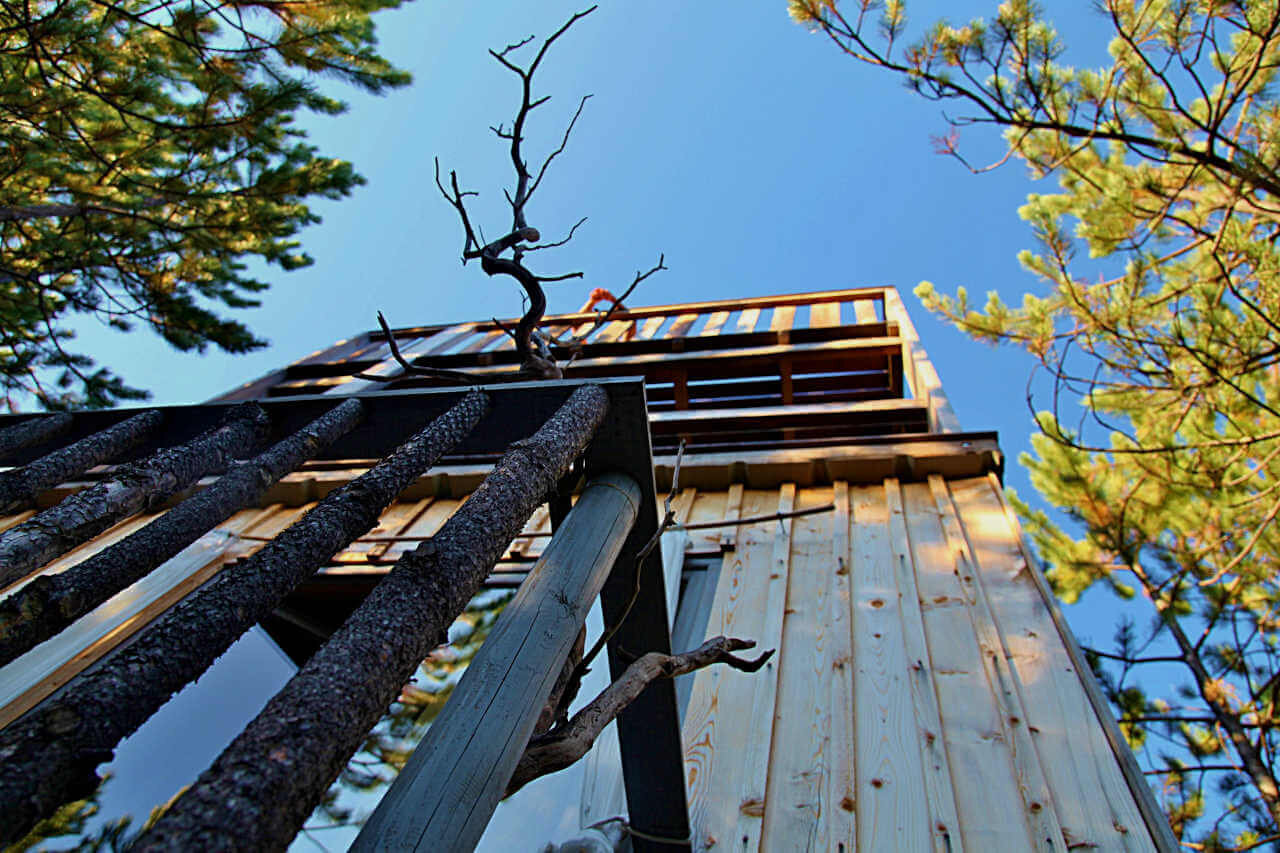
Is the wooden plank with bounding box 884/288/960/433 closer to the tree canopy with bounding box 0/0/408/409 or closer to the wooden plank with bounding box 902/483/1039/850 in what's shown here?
the wooden plank with bounding box 902/483/1039/850

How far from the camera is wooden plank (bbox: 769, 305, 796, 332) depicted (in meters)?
7.30

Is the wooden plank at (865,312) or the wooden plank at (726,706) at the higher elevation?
the wooden plank at (865,312)

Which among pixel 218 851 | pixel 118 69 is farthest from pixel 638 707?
pixel 118 69

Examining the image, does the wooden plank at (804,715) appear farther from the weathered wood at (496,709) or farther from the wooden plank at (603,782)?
the weathered wood at (496,709)

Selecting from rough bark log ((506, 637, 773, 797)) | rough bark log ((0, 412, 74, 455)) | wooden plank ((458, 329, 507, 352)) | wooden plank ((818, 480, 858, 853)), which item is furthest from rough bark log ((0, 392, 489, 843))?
wooden plank ((458, 329, 507, 352))

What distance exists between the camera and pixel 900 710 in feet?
8.80

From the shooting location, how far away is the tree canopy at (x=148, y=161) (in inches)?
223

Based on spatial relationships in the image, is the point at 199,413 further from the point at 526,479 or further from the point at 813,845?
the point at 813,845

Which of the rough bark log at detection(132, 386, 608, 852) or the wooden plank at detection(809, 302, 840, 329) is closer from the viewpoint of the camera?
the rough bark log at detection(132, 386, 608, 852)

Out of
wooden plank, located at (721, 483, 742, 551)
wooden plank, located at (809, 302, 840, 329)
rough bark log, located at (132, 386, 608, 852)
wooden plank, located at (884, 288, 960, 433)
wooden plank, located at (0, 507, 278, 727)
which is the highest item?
wooden plank, located at (809, 302, 840, 329)

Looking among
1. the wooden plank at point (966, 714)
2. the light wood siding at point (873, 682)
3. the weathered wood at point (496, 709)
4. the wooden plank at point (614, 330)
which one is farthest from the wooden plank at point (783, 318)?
the weathered wood at point (496, 709)

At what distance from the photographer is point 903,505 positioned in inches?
166

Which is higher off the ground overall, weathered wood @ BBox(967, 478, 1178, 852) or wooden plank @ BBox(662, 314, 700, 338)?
wooden plank @ BBox(662, 314, 700, 338)

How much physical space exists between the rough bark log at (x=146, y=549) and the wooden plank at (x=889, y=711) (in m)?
1.81
